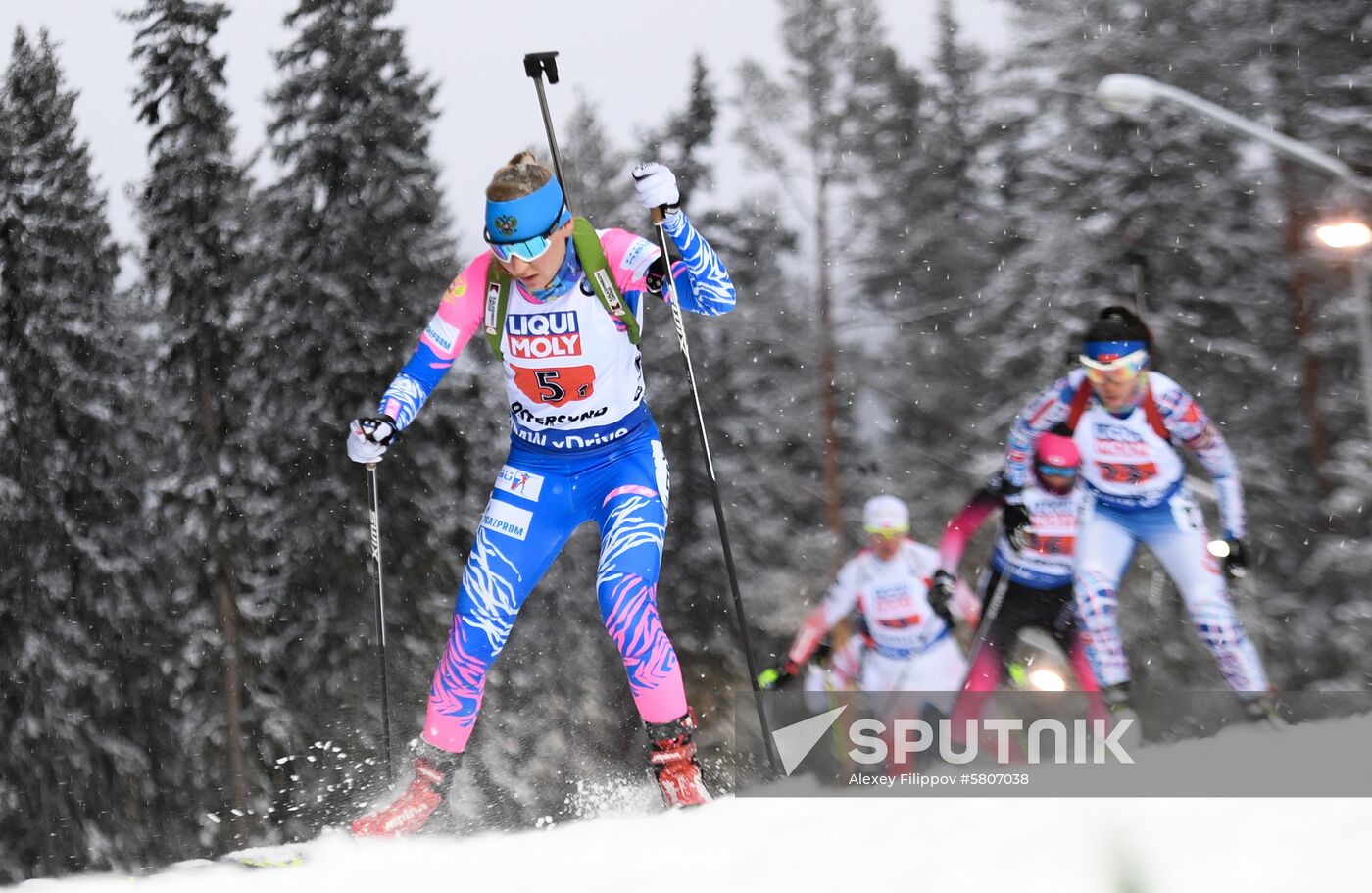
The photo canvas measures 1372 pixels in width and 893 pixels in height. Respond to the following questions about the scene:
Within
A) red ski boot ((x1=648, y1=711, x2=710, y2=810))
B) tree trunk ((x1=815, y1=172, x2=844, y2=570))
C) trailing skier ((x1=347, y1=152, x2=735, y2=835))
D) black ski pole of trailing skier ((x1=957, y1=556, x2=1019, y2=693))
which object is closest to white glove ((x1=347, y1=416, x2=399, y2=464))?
trailing skier ((x1=347, y1=152, x2=735, y2=835))

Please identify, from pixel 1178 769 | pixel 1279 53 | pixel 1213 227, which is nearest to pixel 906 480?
pixel 1213 227

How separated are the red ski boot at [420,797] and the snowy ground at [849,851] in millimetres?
130

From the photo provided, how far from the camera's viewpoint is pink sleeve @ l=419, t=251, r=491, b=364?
541 cm

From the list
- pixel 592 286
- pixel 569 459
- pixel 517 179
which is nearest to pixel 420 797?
pixel 569 459

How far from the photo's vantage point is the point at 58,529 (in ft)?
60.4

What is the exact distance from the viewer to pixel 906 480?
2041 centimetres

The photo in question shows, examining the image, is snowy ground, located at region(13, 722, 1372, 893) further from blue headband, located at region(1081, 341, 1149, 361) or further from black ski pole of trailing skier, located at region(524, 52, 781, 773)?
blue headband, located at region(1081, 341, 1149, 361)

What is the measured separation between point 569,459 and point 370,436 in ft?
2.78

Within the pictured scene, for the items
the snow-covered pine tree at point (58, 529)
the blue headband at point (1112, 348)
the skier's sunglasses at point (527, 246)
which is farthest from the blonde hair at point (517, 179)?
the snow-covered pine tree at point (58, 529)

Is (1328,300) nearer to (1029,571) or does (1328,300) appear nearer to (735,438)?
(735,438)

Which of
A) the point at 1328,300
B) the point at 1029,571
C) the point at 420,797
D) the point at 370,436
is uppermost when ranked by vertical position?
the point at 370,436

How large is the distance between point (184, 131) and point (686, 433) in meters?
8.42

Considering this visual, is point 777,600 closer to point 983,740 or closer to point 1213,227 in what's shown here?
point 1213,227

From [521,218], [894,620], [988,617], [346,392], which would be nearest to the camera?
[521,218]
